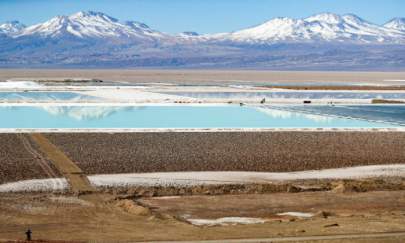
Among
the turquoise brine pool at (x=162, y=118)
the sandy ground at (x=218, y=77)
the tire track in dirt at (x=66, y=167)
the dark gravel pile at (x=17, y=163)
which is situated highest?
the dark gravel pile at (x=17, y=163)

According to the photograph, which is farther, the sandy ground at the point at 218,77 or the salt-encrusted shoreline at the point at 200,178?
the sandy ground at the point at 218,77

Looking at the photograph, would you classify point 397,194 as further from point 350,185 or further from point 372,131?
point 372,131

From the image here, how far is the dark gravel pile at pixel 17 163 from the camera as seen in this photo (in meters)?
16.0

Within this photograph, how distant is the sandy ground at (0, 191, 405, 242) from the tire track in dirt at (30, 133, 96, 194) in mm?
921

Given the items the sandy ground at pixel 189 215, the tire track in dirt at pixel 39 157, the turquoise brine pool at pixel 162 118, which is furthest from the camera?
the turquoise brine pool at pixel 162 118

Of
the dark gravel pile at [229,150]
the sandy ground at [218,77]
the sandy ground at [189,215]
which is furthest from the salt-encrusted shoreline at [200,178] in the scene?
the sandy ground at [218,77]

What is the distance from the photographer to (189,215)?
12438 millimetres

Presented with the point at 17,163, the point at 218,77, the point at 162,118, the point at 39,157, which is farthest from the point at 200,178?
the point at 218,77

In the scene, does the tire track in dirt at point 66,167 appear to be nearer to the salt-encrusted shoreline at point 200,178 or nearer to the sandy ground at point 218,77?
the salt-encrusted shoreline at point 200,178

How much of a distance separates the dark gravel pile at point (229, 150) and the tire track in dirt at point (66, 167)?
229mm

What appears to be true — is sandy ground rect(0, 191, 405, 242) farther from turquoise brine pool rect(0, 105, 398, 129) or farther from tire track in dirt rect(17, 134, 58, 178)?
turquoise brine pool rect(0, 105, 398, 129)

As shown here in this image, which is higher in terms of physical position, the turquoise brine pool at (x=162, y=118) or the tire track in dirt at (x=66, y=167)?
the tire track in dirt at (x=66, y=167)

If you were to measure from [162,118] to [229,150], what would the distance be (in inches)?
358

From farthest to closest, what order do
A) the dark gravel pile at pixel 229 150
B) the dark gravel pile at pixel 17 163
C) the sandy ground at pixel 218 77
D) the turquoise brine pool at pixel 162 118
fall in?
1. the sandy ground at pixel 218 77
2. the turquoise brine pool at pixel 162 118
3. the dark gravel pile at pixel 229 150
4. the dark gravel pile at pixel 17 163
